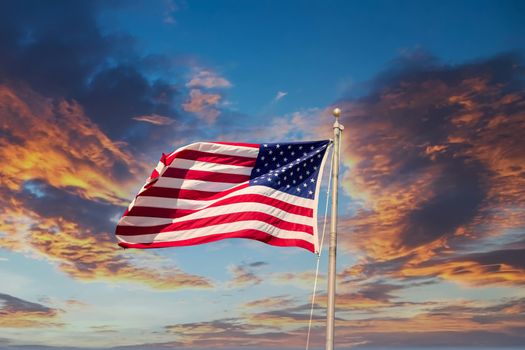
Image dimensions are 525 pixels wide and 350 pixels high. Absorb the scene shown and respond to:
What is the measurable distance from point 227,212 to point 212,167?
183 centimetres

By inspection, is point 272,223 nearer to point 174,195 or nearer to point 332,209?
point 332,209

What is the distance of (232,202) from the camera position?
2041cm

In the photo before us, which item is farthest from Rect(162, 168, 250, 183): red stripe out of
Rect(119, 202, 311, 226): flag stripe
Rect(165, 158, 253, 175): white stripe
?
Rect(119, 202, 311, 226): flag stripe

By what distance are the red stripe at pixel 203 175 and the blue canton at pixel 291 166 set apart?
1.81 ft

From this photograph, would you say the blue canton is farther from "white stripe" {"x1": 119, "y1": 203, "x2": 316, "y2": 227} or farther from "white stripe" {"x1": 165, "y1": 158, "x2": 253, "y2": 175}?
"white stripe" {"x1": 119, "y1": 203, "x2": 316, "y2": 227}

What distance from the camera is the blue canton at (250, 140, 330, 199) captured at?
20500 mm

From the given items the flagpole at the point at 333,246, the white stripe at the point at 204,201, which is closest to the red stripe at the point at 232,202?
the white stripe at the point at 204,201

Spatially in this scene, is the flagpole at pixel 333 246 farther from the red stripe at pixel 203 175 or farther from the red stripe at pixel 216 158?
the red stripe at pixel 203 175

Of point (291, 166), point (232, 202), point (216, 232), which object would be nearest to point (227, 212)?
point (232, 202)

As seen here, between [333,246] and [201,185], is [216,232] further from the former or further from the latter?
[333,246]

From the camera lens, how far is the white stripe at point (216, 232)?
64.8 feet

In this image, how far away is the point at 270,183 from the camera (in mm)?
20453

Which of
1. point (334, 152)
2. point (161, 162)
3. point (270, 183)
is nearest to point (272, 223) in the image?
point (270, 183)

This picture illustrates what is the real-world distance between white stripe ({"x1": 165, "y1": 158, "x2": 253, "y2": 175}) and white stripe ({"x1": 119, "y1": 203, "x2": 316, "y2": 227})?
133 centimetres
